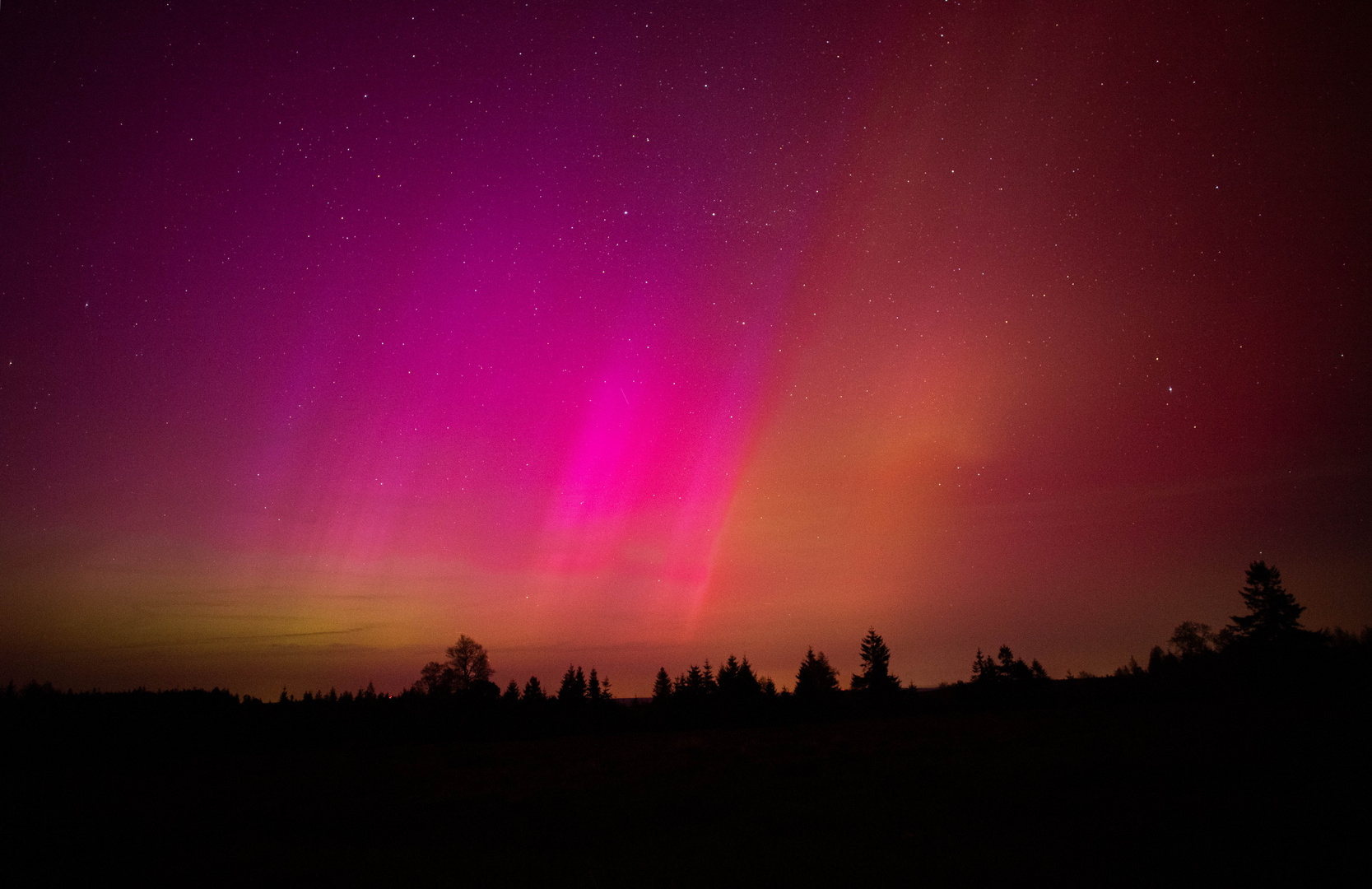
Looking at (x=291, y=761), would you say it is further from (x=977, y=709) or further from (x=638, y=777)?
(x=977, y=709)

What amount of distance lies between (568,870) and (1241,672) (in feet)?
183

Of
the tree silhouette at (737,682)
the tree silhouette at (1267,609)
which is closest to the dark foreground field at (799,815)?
the tree silhouette at (1267,609)

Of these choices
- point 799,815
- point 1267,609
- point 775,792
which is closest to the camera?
point 799,815

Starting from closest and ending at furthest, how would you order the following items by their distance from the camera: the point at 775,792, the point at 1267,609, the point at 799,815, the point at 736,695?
the point at 799,815, the point at 775,792, the point at 1267,609, the point at 736,695

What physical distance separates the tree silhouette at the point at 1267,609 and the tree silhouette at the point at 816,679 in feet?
112

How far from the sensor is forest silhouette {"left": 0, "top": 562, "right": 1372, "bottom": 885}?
10.1m

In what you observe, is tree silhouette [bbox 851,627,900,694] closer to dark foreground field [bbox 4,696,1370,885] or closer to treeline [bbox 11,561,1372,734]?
treeline [bbox 11,561,1372,734]

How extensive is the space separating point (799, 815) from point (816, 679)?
234 ft

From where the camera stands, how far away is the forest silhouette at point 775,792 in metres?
10.1

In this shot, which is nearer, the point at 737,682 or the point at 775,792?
the point at 775,792

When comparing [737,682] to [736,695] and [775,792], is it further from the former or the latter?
[775,792]

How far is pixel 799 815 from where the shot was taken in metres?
13.6

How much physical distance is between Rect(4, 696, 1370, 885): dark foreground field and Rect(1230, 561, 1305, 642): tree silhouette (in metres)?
19.7

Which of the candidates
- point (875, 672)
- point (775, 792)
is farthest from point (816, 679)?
point (775, 792)
